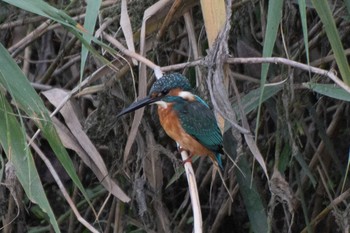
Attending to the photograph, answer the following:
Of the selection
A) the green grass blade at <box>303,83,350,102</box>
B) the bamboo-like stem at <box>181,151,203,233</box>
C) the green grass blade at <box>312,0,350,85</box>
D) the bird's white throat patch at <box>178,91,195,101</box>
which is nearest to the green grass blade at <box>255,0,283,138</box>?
the green grass blade at <box>312,0,350,85</box>

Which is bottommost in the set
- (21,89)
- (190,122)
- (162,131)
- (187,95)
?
(162,131)

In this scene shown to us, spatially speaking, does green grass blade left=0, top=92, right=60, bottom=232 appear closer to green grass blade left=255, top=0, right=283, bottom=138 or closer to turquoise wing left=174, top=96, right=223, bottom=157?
green grass blade left=255, top=0, right=283, bottom=138

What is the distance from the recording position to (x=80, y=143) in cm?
254

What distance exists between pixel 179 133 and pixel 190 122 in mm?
55

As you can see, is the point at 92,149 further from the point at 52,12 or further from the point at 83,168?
the point at 83,168

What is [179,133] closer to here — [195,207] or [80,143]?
[80,143]

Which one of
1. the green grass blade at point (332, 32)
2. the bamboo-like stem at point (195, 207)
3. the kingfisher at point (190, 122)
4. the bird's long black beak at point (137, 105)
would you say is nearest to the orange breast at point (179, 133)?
the kingfisher at point (190, 122)

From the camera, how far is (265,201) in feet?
10.5

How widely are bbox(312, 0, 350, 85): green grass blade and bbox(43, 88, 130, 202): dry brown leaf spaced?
88 centimetres

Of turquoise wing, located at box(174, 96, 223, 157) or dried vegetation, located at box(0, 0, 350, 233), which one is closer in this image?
dried vegetation, located at box(0, 0, 350, 233)

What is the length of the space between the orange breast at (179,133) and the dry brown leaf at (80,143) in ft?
0.92

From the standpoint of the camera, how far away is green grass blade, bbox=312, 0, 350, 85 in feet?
6.61

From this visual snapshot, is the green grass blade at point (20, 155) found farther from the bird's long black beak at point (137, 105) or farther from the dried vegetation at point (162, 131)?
the bird's long black beak at point (137, 105)

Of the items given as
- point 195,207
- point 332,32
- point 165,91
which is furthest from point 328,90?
point 195,207
